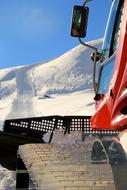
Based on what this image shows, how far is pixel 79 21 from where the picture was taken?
4902 mm

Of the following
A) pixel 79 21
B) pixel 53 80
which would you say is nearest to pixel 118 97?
pixel 79 21

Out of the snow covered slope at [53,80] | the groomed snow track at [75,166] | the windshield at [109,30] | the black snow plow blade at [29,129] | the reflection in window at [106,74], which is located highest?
the windshield at [109,30]

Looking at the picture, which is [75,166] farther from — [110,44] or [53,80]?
[53,80]

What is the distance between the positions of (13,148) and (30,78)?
8851 centimetres

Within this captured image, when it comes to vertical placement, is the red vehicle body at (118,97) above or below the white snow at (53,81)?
above

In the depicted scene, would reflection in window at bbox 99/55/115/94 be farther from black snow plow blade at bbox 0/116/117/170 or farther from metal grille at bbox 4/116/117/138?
metal grille at bbox 4/116/117/138

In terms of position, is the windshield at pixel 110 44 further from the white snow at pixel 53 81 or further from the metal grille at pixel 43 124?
the white snow at pixel 53 81

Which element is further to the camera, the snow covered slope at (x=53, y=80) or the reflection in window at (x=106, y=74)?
the snow covered slope at (x=53, y=80)

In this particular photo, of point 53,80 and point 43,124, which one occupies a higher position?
point 43,124

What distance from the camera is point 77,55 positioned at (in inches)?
4569

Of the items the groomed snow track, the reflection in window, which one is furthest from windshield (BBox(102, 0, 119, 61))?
the groomed snow track

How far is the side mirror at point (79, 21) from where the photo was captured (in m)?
4.88

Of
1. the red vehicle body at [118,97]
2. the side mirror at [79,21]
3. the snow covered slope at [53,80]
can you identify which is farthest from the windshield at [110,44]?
the snow covered slope at [53,80]

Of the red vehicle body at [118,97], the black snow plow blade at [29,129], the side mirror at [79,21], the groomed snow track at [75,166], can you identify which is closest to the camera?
the groomed snow track at [75,166]
